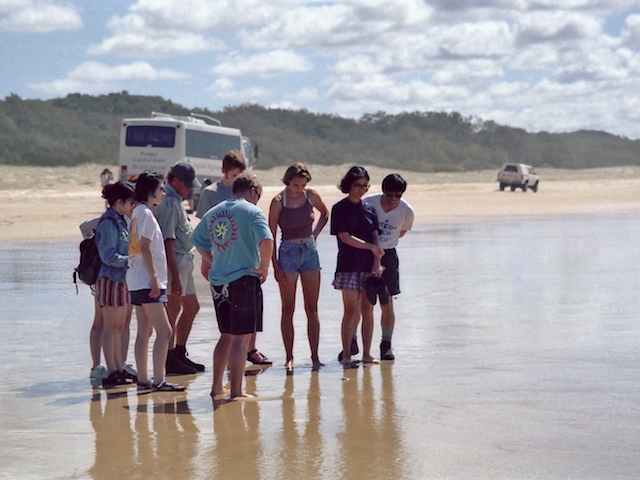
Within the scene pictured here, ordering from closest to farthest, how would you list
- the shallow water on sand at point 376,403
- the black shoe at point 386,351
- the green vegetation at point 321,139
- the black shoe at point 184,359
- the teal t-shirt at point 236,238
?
the shallow water on sand at point 376,403 → the teal t-shirt at point 236,238 → the black shoe at point 184,359 → the black shoe at point 386,351 → the green vegetation at point 321,139

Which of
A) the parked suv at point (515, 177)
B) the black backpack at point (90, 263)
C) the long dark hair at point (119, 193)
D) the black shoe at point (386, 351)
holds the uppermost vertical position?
the parked suv at point (515, 177)

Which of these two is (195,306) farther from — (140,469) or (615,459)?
(615,459)

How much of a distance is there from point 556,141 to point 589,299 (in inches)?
5825

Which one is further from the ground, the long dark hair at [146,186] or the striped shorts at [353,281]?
the long dark hair at [146,186]

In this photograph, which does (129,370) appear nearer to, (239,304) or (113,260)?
(113,260)

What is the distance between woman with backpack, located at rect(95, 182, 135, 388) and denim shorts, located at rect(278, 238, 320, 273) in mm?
1353

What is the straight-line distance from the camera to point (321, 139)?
420ft

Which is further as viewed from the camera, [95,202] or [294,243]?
[95,202]

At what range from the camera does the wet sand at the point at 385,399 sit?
6.08 meters

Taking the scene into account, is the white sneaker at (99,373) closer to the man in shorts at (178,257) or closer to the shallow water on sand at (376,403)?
the shallow water on sand at (376,403)

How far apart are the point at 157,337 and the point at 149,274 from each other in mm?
492

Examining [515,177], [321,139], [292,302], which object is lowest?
[292,302]

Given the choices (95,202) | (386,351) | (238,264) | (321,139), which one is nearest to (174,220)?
(238,264)

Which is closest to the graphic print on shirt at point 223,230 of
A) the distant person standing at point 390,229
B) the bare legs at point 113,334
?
the bare legs at point 113,334
